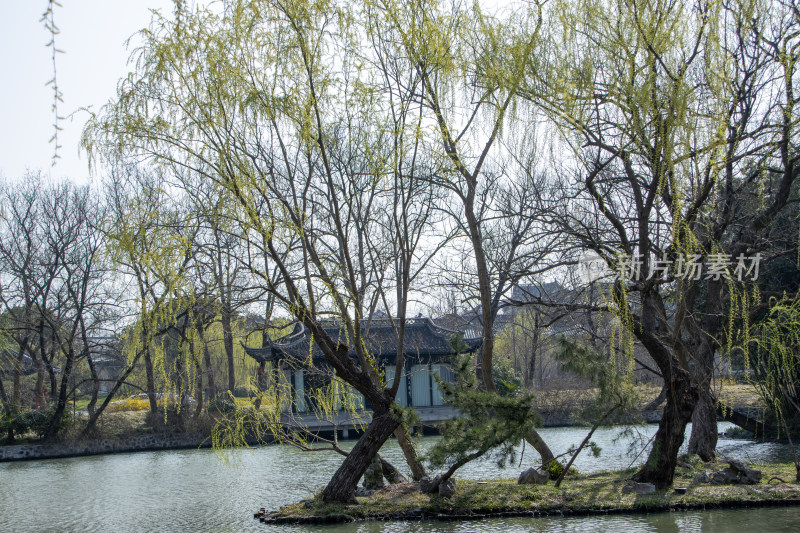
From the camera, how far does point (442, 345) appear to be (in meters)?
16.5

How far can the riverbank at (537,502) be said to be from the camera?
5.32 metres

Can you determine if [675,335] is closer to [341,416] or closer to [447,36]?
[447,36]

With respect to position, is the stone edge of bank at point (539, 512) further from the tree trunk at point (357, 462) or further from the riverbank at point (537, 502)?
the tree trunk at point (357, 462)

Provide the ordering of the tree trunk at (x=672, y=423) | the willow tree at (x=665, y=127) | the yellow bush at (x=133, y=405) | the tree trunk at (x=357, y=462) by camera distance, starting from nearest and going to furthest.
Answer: the willow tree at (x=665, y=127) → the tree trunk at (x=672, y=423) → the tree trunk at (x=357, y=462) → the yellow bush at (x=133, y=405)

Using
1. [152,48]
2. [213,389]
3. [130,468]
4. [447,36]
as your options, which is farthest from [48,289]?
[447,36]

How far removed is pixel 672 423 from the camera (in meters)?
5.55

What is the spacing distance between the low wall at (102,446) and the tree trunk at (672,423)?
36.5 feet

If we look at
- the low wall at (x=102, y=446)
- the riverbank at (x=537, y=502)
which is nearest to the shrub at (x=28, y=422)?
the low wall at (x=102, y=446)

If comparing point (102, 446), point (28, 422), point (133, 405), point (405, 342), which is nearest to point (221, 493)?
point (405, 342)

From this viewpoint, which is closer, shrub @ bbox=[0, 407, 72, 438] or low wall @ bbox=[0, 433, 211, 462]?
low wall @ bbox=[0, 433, 211, 462]

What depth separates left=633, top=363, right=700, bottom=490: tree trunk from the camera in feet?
18.3

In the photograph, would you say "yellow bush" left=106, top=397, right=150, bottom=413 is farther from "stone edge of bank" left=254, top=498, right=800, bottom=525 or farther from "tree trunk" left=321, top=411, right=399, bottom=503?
"stone edge of bank" left=254, top=498, right=800, bottom=525

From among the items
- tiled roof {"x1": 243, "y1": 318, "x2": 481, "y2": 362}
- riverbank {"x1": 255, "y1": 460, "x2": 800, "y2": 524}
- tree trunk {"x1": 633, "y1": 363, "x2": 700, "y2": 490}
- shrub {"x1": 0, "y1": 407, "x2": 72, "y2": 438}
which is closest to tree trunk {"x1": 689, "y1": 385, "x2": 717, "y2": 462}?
riverbank {"x1": 255, "y1": 460, "x2": 800, "y2": 524}

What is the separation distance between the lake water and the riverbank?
0.43ft
